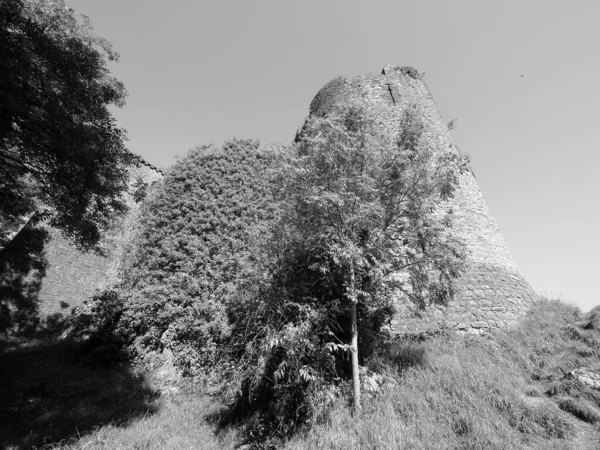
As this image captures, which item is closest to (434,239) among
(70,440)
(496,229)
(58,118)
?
(496,229)

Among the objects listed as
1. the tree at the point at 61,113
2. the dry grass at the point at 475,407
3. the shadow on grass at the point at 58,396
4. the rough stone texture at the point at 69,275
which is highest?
the tree at the point at 61,113

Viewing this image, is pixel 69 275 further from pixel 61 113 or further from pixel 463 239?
pixel 463 239

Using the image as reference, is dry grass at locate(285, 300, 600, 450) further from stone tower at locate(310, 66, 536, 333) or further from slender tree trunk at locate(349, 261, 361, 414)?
stone tower at locate(310, 66, 536, 333)

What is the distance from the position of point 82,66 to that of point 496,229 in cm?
1239

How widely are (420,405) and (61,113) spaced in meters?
8.75

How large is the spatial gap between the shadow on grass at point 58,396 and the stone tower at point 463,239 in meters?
6.54

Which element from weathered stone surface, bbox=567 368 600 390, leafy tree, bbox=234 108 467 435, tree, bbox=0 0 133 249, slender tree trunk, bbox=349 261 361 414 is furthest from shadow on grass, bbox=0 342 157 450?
weathered stone surface, bbox=567 368 600 390

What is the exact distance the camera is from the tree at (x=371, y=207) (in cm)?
544

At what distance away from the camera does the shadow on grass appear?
4.91 meters

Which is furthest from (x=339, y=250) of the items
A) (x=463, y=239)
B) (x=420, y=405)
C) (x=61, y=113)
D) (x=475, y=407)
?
(x=61, y=113)

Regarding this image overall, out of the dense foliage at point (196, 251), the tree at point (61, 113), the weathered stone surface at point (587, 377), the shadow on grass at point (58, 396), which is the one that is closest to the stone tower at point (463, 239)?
the weathered stone surface at point (587, 377)

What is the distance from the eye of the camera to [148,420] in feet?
18.2

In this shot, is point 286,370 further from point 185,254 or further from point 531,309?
point 531,309

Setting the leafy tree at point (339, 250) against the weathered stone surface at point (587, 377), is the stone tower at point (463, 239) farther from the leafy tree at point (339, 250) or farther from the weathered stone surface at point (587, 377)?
the weathered stone surface at point (587, 377)
